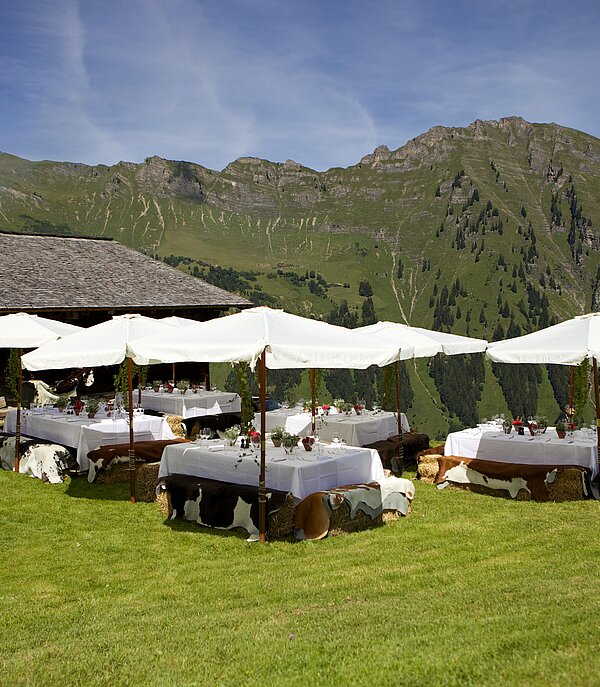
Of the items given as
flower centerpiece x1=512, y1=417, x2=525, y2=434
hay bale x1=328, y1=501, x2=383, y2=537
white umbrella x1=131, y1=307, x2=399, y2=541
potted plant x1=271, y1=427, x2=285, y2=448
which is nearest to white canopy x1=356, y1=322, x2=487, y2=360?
flower centerpiece x1=512, y1=417, x2=525, y2=434

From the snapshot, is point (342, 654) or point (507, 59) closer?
point (342, 654)

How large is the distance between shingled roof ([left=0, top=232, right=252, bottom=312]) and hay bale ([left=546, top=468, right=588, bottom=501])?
16.4 metres

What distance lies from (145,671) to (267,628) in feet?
3.76

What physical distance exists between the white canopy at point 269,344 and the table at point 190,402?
761cm

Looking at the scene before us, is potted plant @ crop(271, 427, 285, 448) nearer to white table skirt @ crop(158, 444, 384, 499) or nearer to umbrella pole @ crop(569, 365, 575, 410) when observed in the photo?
white table skirt @ crop(158, 444, 384, 499)

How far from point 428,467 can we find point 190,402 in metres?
7.34

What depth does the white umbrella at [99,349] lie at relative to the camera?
1076cm

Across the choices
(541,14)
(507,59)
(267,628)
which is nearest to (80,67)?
(541,14)

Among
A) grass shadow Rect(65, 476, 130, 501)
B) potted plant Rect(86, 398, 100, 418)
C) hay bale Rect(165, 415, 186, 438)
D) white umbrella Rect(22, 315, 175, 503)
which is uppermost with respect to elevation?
white umbrella Rect(22, 315, 175, 503)

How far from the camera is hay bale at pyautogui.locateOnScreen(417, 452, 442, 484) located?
12.7m

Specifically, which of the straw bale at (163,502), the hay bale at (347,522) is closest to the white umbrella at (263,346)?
the hay bale at (347,522)

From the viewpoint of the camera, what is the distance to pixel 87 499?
37.1 ft

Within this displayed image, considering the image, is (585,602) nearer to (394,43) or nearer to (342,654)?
(342,654)

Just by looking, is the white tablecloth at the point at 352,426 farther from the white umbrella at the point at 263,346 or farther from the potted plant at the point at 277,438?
the white umbrella at the point at 263,346
